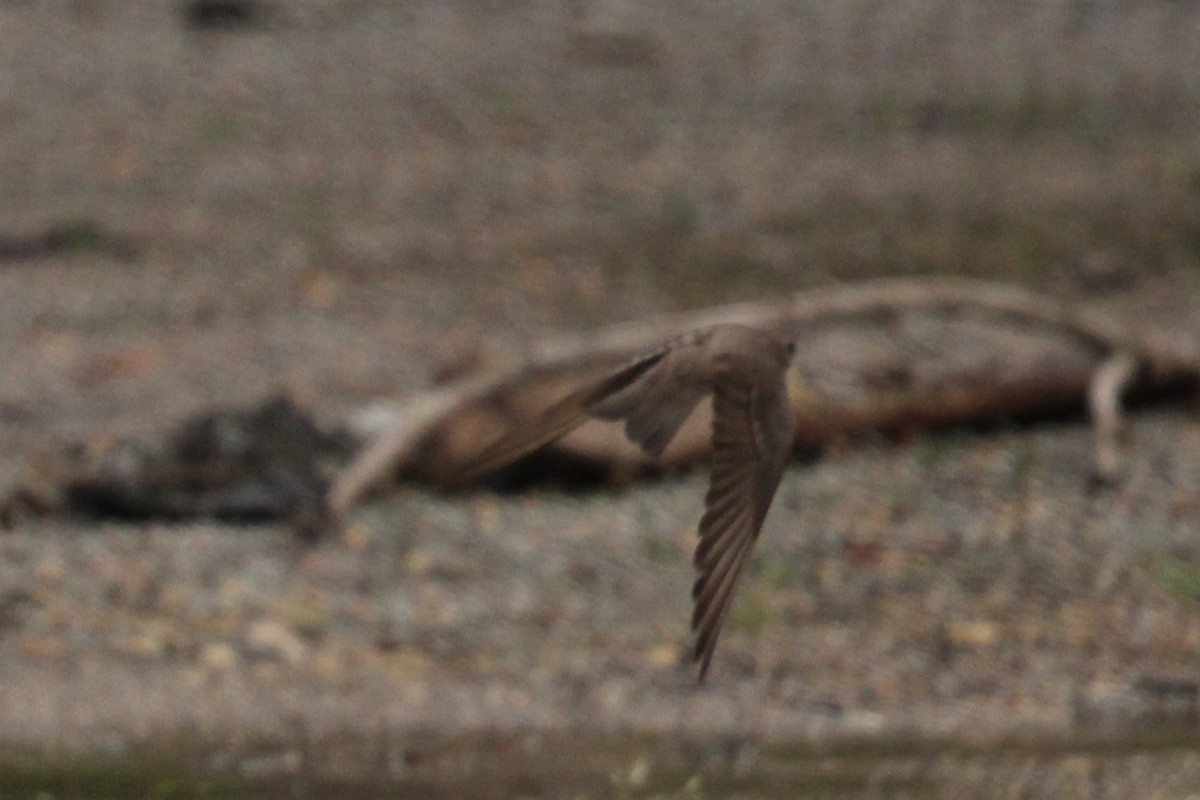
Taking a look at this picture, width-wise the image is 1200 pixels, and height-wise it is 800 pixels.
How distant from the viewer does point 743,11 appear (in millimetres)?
16156

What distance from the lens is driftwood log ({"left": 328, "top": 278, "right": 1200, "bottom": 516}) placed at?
8.57 meters

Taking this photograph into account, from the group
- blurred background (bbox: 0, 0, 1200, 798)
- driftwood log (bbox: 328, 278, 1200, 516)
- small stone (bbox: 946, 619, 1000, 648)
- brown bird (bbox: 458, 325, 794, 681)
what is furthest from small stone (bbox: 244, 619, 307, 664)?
brown bird (bbox: 458, 325, 794, 681)

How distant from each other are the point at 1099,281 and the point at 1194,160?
Answer: 1946 mm

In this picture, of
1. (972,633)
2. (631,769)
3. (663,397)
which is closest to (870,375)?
(972,633)

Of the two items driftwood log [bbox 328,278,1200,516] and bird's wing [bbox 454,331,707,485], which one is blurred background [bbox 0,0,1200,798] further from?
bird's wing [bbox 454,331,707,485]

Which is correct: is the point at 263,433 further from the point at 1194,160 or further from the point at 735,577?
the point at 1194,160

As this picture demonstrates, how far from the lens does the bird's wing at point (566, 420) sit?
4.45 meters

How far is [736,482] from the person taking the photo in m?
4.62

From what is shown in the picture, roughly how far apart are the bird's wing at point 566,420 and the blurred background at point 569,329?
3.35 feet

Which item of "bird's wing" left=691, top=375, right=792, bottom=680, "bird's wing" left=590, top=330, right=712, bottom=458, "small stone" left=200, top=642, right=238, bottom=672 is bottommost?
"small stone" left=200, top=642, right=238, bottom=672

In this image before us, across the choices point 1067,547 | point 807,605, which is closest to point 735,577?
point 807,605

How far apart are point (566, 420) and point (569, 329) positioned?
652 cm

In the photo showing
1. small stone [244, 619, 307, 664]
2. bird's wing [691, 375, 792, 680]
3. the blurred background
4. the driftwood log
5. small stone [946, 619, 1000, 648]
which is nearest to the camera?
bird's wing [691, 375, 792, 680]

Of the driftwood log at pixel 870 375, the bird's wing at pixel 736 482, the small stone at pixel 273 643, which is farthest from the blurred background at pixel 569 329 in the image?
the bird's wing at pixel 736 482
